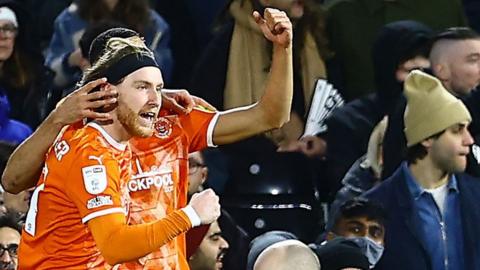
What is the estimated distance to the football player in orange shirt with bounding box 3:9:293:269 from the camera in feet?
18.9

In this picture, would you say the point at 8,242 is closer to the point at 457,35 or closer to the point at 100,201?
the point at 100,201

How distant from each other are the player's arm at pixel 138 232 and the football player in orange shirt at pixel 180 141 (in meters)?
0.28

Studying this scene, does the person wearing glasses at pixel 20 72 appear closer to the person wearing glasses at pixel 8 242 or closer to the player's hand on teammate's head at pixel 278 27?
the person wearing glasses at pixel 8 242

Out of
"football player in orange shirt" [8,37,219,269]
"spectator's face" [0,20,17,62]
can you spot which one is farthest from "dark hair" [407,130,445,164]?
"football player in orange shirt" [8,37,219,269]

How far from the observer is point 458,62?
352 inches

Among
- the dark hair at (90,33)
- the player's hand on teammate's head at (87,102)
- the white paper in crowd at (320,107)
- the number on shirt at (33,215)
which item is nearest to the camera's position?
the player's hand on teammate's head at (87,102)

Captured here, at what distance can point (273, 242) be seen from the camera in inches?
248

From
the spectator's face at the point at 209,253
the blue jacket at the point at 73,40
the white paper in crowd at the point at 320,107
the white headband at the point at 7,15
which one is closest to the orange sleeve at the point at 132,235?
the spectator's face at the point at 209,253

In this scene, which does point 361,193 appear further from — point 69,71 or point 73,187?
point 73,187

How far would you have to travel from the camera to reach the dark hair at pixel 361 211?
7676 millimetres

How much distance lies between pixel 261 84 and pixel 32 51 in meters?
1.41

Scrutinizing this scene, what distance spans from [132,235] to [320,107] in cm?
363

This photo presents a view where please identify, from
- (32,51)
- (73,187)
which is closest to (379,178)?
(32,51)

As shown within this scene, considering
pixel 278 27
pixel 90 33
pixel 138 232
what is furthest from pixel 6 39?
pixel 138 232
